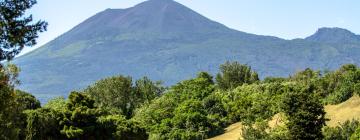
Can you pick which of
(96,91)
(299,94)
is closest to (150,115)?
(96,91)

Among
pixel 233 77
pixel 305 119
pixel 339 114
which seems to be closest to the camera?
pixel 305 119

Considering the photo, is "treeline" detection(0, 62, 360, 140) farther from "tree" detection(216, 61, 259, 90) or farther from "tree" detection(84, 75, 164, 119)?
"tree" detection(84, 75, 164, 119)

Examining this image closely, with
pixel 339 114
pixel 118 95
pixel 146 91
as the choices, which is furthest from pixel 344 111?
pixel 146 91

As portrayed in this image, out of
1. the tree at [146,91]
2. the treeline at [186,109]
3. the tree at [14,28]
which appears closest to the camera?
the tree at [14,28]

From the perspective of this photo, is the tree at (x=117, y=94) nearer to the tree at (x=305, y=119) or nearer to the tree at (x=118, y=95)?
the tree at (x=118, y=95)

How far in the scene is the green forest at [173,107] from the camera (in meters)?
29.5

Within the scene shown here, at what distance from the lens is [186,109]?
9594cm

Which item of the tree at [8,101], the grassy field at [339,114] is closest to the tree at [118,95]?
the grassy field at [339,114]

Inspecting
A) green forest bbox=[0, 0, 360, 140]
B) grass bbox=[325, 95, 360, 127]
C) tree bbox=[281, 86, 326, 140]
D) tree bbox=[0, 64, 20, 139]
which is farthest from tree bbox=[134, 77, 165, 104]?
tree bbox=[0, 64, 20, 139]

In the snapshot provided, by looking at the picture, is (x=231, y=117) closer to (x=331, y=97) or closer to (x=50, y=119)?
(x=331, y=97)

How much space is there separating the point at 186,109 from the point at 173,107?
5.36 m

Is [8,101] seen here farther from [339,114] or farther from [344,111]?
[344,111]

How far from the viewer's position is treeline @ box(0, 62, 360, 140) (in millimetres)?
49125

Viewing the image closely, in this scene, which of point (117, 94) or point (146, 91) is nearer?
point (117, 94)
